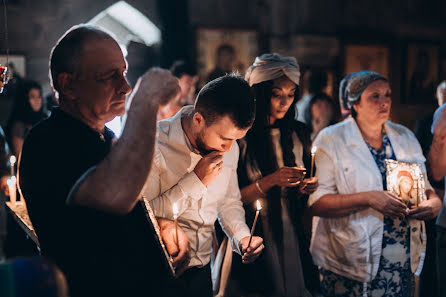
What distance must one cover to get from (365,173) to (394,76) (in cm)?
720

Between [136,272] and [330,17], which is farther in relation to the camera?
[330,17]

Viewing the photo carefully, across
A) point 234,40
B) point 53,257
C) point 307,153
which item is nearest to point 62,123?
point 53,257

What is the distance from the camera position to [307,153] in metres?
3.35

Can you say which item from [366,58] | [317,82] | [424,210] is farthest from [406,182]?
[366,58]

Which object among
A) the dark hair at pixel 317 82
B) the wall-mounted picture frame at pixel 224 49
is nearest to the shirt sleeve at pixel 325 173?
the dark hair at pixel 317 82

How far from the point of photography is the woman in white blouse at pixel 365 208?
320cm

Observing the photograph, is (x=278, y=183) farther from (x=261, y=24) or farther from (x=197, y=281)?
(x=261, y=24)

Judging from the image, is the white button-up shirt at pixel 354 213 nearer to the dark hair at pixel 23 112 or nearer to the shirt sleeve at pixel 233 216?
the shirt sleeve at pixel 233 216

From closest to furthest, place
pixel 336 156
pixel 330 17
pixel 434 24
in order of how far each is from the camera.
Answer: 1. pixel 336 156
2. pixel 330 17
3. pixel 434 24

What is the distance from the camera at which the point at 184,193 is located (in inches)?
89.3

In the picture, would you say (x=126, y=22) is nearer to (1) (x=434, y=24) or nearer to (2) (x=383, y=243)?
(1) (x=434, y=24)

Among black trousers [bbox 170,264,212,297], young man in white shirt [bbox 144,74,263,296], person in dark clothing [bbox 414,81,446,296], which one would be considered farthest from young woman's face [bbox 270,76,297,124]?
person in dark clothing [bbox 414,81,446,296]

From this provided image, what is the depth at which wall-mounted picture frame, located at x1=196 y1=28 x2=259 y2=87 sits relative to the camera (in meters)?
8.52

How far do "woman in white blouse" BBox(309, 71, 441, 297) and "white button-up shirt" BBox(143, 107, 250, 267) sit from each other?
3.54ft
